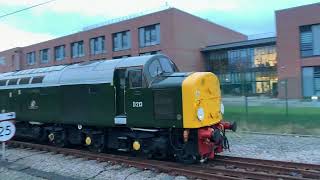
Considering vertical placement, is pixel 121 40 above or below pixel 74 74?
above

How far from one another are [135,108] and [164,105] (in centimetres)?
110

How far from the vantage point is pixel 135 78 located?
12.2 metres

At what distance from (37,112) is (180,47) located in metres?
47.1

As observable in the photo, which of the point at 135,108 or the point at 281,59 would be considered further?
the point at 281,59

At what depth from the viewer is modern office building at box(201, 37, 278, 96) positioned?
58.6 metres

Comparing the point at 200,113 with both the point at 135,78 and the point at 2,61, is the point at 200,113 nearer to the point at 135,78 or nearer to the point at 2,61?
the point at 135,78

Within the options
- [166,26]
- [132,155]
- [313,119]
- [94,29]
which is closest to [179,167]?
[132,155]

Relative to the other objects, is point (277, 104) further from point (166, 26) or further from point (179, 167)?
point (166, 26)

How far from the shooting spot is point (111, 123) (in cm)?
1276

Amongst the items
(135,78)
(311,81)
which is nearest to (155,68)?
(135,78)

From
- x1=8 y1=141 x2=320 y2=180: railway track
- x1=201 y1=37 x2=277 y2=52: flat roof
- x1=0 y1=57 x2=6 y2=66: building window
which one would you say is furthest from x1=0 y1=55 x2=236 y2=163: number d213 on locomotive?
x1=0 y1=57 x2=6 y2=66: building window

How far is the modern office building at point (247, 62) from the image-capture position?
5859cm

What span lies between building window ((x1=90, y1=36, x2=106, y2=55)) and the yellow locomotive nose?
58864mm

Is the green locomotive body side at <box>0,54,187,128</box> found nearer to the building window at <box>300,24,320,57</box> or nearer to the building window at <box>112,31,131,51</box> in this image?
the building window at <box>300,24,320,57</box>
